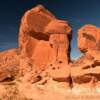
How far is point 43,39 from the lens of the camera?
49000 mm

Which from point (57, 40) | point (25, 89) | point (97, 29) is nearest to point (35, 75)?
point (25, 89)

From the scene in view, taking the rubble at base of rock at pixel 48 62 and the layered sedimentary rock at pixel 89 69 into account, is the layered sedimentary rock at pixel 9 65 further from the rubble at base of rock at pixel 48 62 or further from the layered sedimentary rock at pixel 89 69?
the layered sedimentary rock at pixel 89 69

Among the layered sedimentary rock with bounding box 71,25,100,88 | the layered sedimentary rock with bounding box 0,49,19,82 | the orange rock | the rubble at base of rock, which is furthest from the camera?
the layered sedimentary rock with bounding box 0,49,19,82

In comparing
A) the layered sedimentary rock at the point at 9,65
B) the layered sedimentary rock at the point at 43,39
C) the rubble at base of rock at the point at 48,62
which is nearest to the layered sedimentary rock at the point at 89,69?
the rubble at base of rock at the point at 48,62

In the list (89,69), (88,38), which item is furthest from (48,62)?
(89,69)

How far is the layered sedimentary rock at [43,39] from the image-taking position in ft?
153

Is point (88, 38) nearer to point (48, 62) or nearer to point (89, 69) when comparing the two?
point (48, 62)

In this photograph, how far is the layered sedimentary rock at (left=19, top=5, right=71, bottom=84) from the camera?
4666cm

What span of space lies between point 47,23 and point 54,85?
13.3m

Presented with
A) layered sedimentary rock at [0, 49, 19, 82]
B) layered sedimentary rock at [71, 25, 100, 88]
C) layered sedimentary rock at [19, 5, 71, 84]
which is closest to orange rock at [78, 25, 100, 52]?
layered sedimentary rock at [71, 25, 100, 88]

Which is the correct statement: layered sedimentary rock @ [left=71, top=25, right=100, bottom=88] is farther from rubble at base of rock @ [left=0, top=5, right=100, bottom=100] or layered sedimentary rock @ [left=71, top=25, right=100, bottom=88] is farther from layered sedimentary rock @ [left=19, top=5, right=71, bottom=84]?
layered sedimentary rock @ [left=19, top=5, right=71, bottom=84]

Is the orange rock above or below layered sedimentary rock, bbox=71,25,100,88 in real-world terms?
above

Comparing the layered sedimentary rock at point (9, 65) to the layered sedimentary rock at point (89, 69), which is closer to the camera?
the layered sedimentary rock at point (89, 69)

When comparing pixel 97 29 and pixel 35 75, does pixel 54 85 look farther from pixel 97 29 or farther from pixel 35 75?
pixel 97 29
